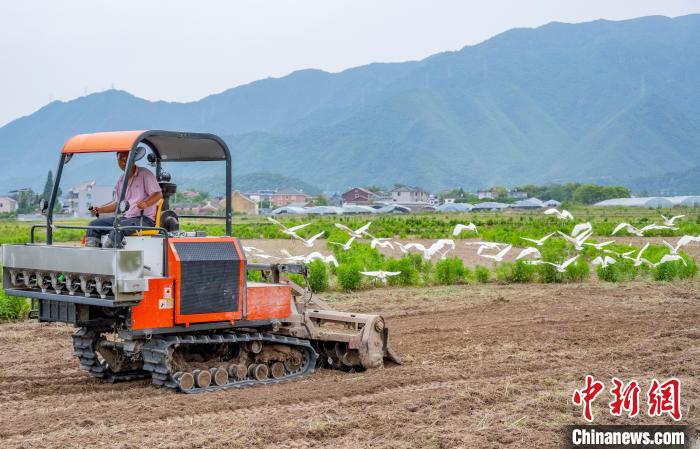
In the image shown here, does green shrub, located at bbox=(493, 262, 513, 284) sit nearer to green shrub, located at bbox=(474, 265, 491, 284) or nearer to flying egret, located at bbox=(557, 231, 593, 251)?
green shrub, located at bbox=(474, 265, 491, 284)

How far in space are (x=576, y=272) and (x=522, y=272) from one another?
1447mm

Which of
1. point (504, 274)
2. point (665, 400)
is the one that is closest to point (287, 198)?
point (504, 274)

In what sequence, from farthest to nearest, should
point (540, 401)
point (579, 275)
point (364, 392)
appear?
point (579, 275) < point (364, 392) < point (540, 401)

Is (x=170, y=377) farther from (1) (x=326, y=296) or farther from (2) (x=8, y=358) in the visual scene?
(1) (x=326, y=296)

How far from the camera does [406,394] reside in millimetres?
9609

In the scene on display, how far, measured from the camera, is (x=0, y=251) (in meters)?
10.0

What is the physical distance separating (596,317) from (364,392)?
7396 mm

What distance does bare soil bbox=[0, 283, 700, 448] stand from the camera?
7906mm

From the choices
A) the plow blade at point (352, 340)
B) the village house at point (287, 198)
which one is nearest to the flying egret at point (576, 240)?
the plow blade at point (352, 340)

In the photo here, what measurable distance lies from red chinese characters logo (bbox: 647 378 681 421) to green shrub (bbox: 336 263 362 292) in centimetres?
1253

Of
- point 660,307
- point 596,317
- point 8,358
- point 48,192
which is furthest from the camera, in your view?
point 660,307

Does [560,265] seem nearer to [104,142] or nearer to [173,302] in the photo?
[173,302]

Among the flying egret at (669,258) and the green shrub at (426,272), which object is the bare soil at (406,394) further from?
the green shrub at (426,272)

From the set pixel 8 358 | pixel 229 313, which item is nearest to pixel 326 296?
pixel 8 358
